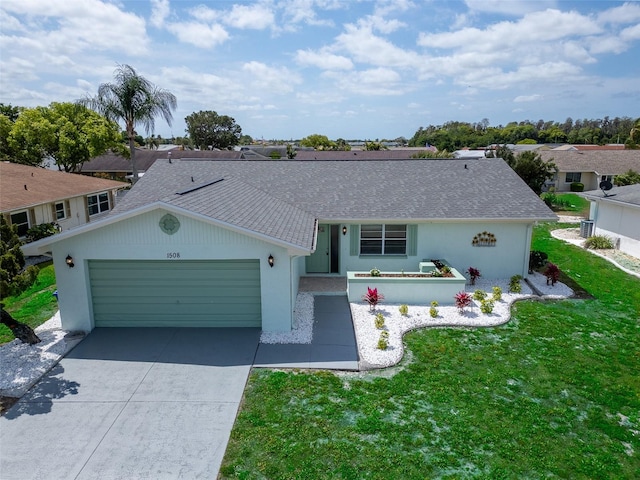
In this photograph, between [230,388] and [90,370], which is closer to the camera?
[230,388]

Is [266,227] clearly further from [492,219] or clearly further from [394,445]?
[492,219]

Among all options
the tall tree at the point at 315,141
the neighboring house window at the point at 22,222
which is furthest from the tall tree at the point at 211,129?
the neighboring house window at the point at 22,222

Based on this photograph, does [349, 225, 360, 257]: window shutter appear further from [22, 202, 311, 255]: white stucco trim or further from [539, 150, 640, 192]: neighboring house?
[539, 150, 640, 192]: neighboring house

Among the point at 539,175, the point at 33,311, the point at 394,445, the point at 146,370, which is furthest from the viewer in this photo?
the point at 539,175

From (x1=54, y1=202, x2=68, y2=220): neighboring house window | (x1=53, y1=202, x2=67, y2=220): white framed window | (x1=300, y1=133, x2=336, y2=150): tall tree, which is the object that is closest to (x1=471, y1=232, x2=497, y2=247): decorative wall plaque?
(x1=53, y1=202, x2=67, y2=220): white framed window

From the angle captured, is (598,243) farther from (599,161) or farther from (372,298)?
(599,161)

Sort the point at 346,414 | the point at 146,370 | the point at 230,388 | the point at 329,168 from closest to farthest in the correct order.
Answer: the point at 346,414 < the point at 230,388 < the point at 146,370 < the point at 329,168

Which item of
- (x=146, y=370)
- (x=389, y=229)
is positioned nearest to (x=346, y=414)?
(x=146, y=370)
